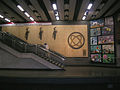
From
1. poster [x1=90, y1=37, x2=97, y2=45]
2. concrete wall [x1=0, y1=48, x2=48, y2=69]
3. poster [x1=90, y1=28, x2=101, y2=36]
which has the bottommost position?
concrete wall [x1=0, y1=48, x2=48, y2=69]

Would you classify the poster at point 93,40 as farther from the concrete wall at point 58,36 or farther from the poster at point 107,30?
the poster at point 107,30

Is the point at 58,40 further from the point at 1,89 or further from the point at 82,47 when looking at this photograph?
the point at 1,89

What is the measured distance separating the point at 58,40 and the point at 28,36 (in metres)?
3.37

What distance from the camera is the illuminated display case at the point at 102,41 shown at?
9.88 meters

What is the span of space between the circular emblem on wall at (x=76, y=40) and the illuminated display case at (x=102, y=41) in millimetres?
1027

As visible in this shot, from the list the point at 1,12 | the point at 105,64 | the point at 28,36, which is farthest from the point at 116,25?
the point at 1,12

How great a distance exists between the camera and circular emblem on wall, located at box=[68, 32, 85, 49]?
11.8 meters

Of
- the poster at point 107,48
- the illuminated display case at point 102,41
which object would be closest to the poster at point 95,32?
the illuminated display case at point 102,41

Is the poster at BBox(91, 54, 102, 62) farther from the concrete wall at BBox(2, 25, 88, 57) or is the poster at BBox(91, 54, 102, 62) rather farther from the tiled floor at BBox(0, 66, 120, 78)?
the tiled floor at BBox(0, 66, 120, 78)

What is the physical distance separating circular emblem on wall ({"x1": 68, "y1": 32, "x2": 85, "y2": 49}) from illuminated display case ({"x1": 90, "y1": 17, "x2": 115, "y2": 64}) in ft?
3.37

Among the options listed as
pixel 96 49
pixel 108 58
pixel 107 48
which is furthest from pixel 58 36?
pixel 108 58

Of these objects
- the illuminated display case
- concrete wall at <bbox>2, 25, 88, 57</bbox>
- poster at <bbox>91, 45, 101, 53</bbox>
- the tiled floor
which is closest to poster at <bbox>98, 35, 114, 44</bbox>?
the illuminated display case

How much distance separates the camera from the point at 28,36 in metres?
12.3

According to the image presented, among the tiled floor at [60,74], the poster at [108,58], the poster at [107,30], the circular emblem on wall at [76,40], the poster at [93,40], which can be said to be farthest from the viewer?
the circular emblem on wall at [76,40]
